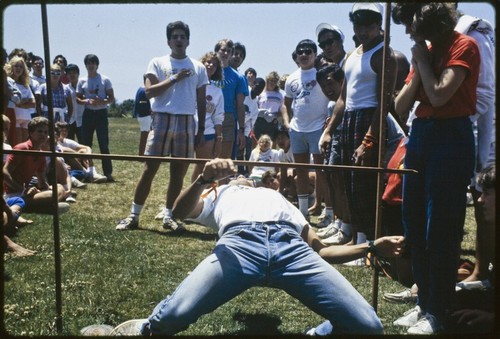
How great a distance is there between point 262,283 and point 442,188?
1.16 metres

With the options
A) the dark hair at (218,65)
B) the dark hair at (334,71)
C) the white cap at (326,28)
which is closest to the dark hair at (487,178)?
the dark hair at (334,71)

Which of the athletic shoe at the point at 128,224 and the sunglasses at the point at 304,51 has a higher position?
the sunglasses at the point at 304,51

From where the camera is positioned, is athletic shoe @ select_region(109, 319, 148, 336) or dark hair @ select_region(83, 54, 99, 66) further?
dark hair @ select_region(83, 54, 99, 66)

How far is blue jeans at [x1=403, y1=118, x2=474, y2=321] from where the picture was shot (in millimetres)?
3365

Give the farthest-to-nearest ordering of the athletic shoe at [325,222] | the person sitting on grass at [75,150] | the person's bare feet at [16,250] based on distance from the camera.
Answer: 1. the person sitting on grass at [75,150]
2. the athletic shoe at [325,222]
3. the person's bare feet at [16,250]

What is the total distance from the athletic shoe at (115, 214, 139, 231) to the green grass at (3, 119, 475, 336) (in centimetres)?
10

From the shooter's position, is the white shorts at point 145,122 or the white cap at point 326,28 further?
the white shorts at point 145,122

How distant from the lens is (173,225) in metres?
6.23

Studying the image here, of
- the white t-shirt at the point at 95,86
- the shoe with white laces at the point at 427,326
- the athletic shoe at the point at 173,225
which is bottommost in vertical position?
the athletic shoe at the point at 173,225

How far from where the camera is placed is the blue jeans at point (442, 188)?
337cm

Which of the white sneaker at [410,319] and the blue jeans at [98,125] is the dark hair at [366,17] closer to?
the white sneaker at [410,319]

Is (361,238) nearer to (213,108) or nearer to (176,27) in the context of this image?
(176,27)

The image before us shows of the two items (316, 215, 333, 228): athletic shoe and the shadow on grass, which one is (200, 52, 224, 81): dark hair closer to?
(316, 215, 333, 228): athletic shoe

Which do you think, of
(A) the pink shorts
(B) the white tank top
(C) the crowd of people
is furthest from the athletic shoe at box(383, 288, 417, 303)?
(A) the pink shorts
